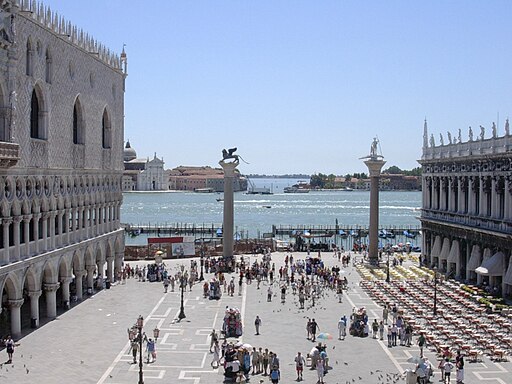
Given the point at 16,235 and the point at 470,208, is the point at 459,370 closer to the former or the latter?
the point at 16,235

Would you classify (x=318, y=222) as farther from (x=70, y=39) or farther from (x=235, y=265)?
(x=70, y=39)

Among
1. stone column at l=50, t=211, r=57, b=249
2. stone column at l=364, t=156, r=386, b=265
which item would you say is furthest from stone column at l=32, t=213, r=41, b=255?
stone column at l=364, t=156, r=386, b=265

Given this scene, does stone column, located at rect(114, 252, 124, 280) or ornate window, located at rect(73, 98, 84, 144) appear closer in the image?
ornate window, located at rect(73, 98, 84, 144)

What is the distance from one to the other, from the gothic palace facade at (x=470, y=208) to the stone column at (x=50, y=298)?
22116 millimetres

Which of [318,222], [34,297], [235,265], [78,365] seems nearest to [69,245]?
[34,297]

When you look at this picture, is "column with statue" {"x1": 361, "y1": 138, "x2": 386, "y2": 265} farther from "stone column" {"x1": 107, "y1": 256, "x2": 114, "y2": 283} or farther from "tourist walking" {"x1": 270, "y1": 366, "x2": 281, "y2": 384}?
"tourist walking" {"x1": 270, "y1": 366, "x2": 281, "y2": 384}

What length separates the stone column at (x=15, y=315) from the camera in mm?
31234

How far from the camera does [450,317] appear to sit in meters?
34.2

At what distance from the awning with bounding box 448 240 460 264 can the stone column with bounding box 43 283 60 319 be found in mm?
25446

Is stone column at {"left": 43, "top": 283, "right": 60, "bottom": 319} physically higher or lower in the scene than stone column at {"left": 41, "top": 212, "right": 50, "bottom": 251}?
lower

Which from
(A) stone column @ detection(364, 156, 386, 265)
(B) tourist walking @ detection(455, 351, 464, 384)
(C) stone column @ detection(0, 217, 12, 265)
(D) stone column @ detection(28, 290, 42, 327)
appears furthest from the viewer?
(A) stone column @ detection(364, 156, 386, 265)

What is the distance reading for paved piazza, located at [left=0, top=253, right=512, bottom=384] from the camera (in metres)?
26.2

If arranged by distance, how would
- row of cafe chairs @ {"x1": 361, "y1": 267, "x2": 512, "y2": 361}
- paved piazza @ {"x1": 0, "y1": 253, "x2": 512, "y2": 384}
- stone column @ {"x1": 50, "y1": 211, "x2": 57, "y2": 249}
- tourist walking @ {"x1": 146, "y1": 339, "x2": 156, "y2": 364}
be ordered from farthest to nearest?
1. stone column @ {"x1": 50, "y1": 211, "x2": 57, "y2": 249}
2. row of cafe chairs @ {"x1": 361, "y1": 267, "x2": 512, "y2": 361}
3. tourist walking @ {"x1": 146, "y1": 339, "x2": 156, "y2": 364}
4. paved piazza @ {"x1": 0, "y1": 253, "x2": 512, "y2": 384}

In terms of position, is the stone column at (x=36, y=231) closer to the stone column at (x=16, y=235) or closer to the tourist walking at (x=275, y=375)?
the stone column at (x=16, y=235)
